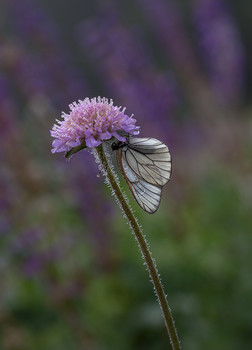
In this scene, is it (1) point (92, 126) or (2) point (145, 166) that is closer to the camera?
(1) point (92, 126)

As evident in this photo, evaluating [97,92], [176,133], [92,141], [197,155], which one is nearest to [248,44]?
[97,92]

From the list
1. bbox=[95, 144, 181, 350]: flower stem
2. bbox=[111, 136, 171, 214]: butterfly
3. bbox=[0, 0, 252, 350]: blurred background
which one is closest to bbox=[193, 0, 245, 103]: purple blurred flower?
bbox=[0, 0, 252, 350]: blurred background

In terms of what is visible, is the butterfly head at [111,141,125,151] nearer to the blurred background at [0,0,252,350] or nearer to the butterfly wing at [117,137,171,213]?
the butterfly wing at [117,137,171,213]

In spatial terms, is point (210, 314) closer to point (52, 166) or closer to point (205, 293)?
point (205, 293)

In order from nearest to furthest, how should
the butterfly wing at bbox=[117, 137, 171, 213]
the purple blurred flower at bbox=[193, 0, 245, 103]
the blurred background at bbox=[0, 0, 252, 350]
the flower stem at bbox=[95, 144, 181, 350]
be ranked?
1. the flower stem at bbox=[95, 144, 181, 350]
2. the butterfly wing at bbox=[117, 137, 171, 213]
3. the blurred background at bbox=[0, 0, 252, 350]
4. the purple blurred flower at bbox=[193, 0, 245, 103]

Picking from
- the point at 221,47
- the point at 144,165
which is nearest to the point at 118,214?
the point at 221,47

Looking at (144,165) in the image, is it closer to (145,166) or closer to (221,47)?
(145,166)

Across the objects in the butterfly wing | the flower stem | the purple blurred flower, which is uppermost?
the purple blurred flower
